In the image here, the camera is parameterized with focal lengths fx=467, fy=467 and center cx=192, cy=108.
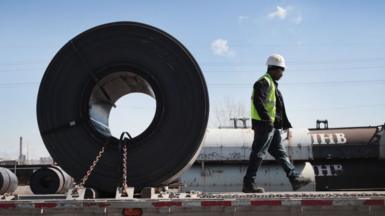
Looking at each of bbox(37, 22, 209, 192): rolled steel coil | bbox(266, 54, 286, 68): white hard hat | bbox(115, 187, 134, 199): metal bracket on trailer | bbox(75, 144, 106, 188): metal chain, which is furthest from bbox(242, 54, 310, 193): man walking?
bbox(75, 144, 106, 188): metal chain

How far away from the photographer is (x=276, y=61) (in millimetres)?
5527

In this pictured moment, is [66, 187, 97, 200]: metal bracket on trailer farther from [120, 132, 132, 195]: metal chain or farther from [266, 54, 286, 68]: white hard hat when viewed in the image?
[266, 54, 286, 68]: white hard hat

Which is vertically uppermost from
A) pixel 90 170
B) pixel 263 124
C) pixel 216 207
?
pixel 263 124

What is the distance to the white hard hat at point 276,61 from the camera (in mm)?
5523

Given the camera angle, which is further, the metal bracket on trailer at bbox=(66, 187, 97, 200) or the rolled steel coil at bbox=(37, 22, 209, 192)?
the rolled steel coil at bbox=(37, 22, 209, 192)

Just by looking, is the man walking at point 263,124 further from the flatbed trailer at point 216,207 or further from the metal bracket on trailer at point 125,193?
the metal bracket on trailer at point 125,193

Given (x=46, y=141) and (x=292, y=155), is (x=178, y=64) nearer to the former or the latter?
(x=46, y=141)

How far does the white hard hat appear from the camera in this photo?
5523 millimetres

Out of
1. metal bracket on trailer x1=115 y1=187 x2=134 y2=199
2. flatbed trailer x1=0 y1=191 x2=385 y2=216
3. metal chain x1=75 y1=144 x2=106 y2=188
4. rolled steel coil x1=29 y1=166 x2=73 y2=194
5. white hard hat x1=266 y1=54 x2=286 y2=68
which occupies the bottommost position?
flatbed trailer x1=0 y1=191 x2=385 y2=216

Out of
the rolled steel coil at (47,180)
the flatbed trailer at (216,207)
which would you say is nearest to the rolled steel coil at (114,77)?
the flatbed trailer at (216,207)

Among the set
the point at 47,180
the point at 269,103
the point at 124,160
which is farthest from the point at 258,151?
the point at 47,180

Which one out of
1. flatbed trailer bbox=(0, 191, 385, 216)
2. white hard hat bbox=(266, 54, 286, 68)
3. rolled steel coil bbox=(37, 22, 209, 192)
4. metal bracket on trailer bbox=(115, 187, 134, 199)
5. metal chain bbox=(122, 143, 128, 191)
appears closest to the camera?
flatbed trailer bbox=(0, 191, 385, 216)

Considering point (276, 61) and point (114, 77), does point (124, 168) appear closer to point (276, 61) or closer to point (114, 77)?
point (114, 77)

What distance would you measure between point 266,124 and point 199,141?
123 cm
